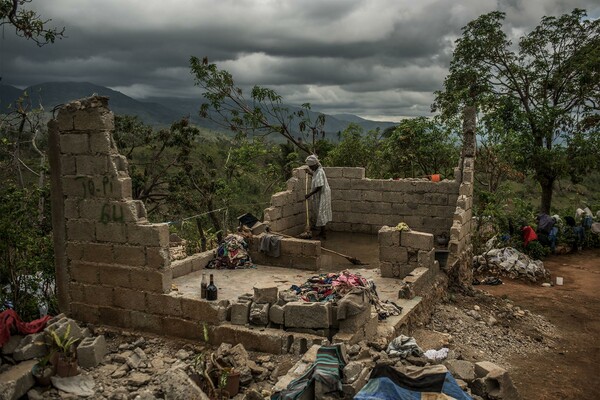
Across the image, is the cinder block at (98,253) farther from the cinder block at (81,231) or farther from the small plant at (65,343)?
the small plant at (65,343)

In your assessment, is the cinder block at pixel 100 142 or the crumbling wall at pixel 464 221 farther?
the crumbling wall at pixel 464 221

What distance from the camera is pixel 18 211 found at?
8859 mm

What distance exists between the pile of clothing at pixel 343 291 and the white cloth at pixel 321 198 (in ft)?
16.0

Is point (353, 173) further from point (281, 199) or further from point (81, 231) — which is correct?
point (81, 231)

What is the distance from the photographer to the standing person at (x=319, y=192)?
13211 millimetres

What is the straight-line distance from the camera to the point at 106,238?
27.4ft

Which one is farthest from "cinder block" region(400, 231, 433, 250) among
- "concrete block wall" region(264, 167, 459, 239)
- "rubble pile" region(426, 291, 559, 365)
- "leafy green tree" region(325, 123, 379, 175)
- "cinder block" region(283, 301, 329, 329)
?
"leafy green tree" region(325, 123, 379, 175)

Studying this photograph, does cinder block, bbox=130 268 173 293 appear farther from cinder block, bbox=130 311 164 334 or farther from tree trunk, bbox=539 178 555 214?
tree trunk, bbox=539 178 555 214

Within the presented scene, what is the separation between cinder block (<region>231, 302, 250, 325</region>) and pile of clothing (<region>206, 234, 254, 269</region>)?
306 centimetres

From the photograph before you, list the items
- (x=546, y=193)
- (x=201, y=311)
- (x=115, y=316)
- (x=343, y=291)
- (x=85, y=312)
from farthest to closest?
(x=546, y=193) → (x=85, y=312) → (x=115, y=316) → (x=201, y=311) → (x=343, y=291)

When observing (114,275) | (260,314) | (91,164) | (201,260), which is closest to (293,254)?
(201,260)

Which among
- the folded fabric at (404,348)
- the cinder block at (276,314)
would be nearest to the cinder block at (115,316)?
the cinder block at (276,314)

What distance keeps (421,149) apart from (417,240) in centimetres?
837

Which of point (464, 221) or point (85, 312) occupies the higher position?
point (464, 221)
